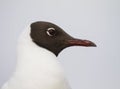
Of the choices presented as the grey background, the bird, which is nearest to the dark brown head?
the bird

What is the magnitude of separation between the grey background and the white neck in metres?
0.34

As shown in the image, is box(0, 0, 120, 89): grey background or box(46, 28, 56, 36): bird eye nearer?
box(46, 28, 56, 36): bird eye

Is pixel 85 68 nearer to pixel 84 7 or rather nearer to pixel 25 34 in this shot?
pixel 84 7

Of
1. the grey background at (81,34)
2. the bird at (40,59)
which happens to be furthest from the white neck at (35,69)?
the grey background at (81,34)

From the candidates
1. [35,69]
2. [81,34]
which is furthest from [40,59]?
[81,34]

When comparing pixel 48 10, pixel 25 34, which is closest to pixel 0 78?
pixel 48 10

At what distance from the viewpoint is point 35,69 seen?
1.63 feet

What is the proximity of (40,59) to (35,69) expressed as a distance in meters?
0.02

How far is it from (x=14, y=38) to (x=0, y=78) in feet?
0.46

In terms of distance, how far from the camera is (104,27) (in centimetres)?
86

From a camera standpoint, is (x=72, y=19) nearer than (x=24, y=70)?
No

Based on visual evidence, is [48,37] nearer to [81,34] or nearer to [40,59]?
[40,59]

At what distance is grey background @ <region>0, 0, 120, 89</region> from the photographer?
86 cm

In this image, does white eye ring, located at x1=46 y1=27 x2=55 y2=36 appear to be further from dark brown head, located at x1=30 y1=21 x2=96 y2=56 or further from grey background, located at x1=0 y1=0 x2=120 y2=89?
grey background, located at x1=0 y1=0 x2=120 y2=89
